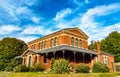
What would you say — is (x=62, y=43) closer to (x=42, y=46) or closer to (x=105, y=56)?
(x=42, y=46)

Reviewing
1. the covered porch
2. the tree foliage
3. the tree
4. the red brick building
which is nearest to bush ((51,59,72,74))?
the red brick building

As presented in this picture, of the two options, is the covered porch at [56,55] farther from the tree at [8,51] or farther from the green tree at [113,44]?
the green tree at [113,44]

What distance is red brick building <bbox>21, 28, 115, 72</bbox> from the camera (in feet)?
102

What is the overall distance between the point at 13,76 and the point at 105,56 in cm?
2634

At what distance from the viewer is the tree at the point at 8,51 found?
46.1 metres

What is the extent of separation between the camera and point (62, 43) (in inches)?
1273

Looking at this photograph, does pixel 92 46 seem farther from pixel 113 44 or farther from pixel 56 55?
pixel 56 55

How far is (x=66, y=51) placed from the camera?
3003 centimetres

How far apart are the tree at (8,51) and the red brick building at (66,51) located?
39.0 feet

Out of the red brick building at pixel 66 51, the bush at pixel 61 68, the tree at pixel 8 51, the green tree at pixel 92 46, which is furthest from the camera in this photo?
the green tree at pixel 92 46

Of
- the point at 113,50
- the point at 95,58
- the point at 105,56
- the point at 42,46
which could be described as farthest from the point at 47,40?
the point at 113,50

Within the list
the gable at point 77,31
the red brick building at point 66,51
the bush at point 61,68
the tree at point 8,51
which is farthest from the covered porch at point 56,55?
the tree at point 8,51

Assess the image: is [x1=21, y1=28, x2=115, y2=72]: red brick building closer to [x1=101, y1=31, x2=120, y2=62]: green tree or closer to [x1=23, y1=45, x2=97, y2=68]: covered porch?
[x1=23, y1=45, x2=97, y2=68]: covered porch

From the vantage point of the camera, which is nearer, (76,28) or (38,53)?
(38,53)
